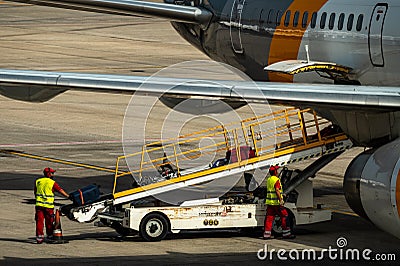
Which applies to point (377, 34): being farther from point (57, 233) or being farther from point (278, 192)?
point (57, 233)

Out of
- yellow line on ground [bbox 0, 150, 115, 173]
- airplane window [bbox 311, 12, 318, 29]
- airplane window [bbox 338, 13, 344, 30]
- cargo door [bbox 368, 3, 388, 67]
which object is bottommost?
yellow line on ground [bbox 0, 150, 115, 173]

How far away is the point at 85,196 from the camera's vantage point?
2573cm

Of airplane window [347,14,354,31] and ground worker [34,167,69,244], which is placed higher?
airplane window [347,14,354,31]

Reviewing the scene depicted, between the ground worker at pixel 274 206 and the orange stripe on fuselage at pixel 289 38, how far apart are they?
397cm

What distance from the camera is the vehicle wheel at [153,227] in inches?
991

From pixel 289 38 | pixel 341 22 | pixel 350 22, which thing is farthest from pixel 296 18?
pixel 350 22

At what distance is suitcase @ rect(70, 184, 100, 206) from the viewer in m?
25.6

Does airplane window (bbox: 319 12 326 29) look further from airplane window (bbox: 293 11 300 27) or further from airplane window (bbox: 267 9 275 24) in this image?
airplane window (bbox: 267 9 275 24)

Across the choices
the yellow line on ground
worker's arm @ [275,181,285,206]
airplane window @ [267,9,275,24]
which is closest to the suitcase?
worker's arm @ [275,181,285,206]

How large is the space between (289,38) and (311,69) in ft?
9.76

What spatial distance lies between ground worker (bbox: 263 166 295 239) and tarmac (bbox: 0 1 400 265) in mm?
353

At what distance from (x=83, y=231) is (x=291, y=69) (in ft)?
21.6

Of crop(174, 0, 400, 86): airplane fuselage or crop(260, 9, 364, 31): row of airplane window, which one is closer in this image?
crop(174, 0, 400, 86): airplane fuselage

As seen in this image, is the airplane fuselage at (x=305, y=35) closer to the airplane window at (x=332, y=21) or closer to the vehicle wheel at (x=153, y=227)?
the airplane window at (x=332, y=21)
